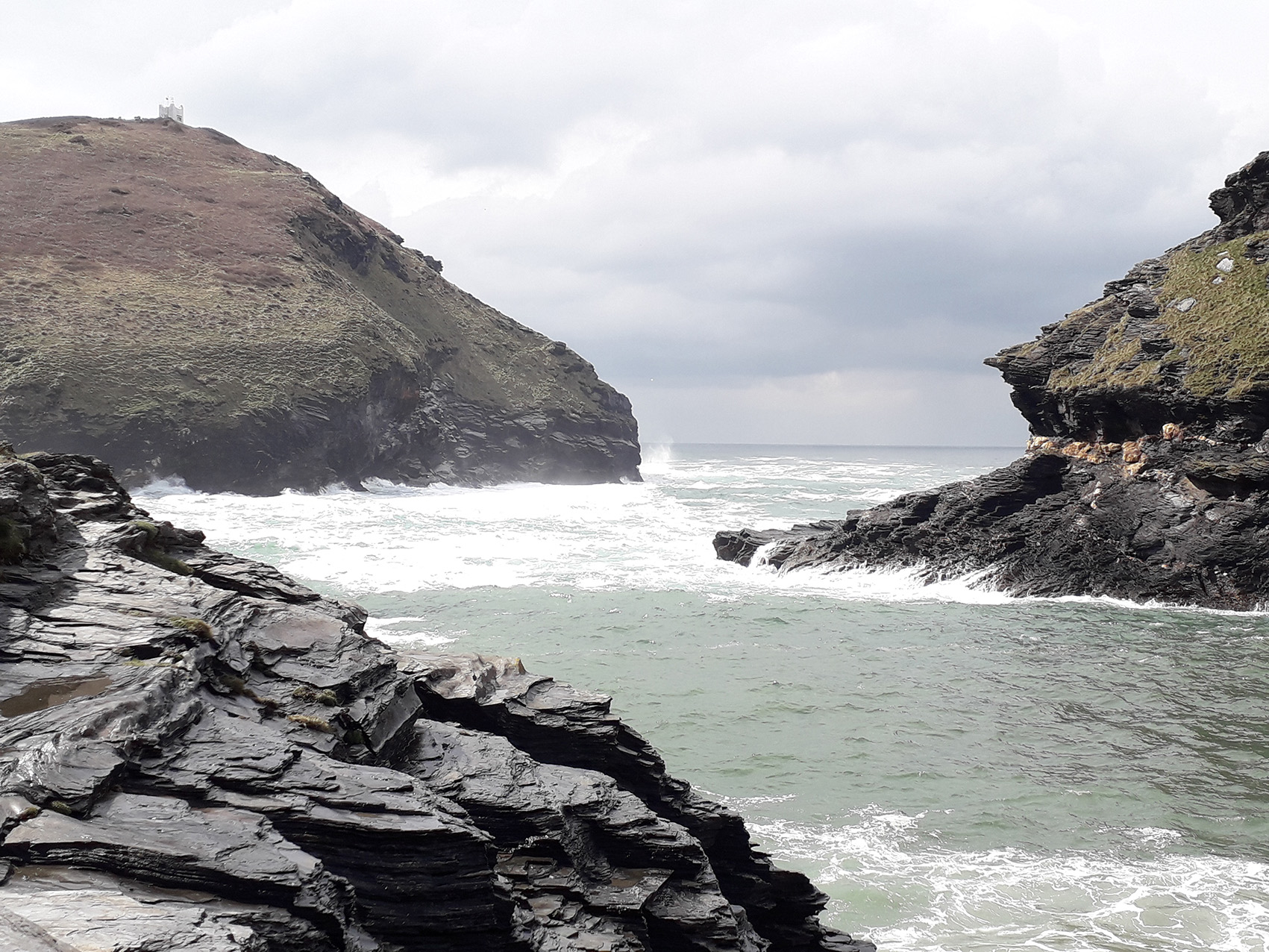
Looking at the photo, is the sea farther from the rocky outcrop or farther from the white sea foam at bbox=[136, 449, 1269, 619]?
the rocky outcrop

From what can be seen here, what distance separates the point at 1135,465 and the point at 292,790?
1331 inches

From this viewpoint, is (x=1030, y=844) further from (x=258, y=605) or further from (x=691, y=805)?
(x=258, y=605)

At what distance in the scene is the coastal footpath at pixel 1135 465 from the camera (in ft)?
97.7

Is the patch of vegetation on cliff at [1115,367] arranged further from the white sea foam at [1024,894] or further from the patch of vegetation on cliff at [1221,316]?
the white sea foam at [1024,894]

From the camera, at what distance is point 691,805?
10.9m

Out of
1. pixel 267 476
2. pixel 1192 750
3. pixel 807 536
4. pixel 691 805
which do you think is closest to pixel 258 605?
pixel 691 805

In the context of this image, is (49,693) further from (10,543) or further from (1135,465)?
(1135,465)

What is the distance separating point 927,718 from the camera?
19.3 meters

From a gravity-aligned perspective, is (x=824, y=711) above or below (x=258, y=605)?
below

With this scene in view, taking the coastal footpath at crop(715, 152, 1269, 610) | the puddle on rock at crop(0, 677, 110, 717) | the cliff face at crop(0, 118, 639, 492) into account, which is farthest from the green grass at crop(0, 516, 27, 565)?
the cliff face at crop(0, 118, 639, 492)

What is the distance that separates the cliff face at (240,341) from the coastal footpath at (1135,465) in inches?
1870

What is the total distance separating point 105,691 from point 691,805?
664cm

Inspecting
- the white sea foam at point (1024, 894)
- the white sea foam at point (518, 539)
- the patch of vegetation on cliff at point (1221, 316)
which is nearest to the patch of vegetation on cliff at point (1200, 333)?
the patch of vegetation on cliff at point (1221, 316)

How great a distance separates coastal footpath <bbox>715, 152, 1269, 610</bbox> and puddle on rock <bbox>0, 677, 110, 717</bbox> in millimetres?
31347
